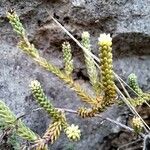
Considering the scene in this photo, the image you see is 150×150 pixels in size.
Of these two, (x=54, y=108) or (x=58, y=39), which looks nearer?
(x=54, y=108)

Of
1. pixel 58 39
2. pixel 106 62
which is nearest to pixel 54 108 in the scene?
pixel 106 62

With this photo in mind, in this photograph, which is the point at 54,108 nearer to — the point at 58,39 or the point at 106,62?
the point at 106,62

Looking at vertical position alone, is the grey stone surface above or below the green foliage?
above

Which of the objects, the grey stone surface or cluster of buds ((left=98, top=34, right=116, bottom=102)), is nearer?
cluster of buds ((left=98, top=34, right=116, bottom=102))

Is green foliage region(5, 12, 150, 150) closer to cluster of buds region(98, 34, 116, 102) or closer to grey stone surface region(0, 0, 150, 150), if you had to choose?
cluster of buds region(98, 34, 116, 102)

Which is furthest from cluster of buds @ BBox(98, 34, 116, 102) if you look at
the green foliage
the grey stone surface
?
the grey stone surface

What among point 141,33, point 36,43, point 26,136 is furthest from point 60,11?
point 26,136

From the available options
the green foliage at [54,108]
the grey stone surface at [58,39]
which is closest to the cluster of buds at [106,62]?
the green foliage at [54,108]

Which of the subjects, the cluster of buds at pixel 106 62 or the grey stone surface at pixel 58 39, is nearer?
the cluster of buds at pixel 106 62

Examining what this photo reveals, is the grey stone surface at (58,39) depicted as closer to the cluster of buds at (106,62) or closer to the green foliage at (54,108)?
the green foliage at (54,108)
